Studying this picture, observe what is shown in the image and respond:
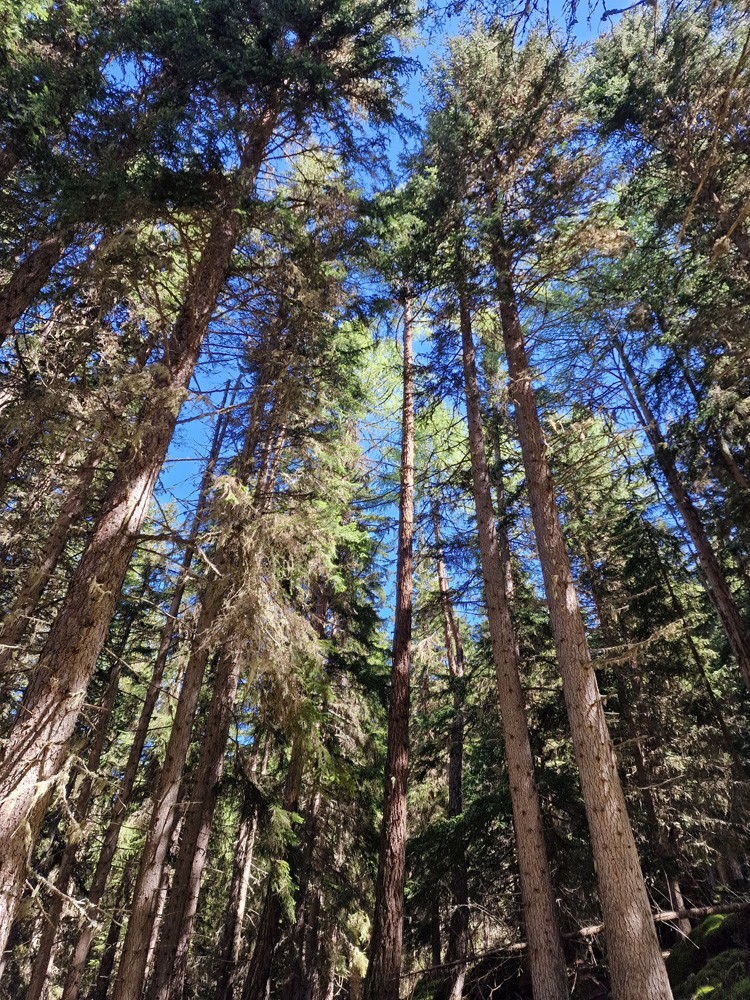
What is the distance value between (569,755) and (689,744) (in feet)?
7.84

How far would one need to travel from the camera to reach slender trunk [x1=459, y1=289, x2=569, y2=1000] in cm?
654

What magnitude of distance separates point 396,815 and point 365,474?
328 inches

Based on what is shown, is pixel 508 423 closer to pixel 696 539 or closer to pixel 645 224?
pixel 696 539

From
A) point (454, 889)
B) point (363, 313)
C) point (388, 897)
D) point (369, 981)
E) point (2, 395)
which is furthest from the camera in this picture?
point (454, 889)

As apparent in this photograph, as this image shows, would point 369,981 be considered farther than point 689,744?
No

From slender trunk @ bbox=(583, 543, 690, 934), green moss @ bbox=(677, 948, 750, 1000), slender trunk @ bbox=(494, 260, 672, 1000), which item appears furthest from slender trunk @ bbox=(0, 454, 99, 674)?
green moss @ bbox=(677, 948, 750, 1000)

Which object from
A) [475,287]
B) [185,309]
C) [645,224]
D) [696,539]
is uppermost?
[645,224]

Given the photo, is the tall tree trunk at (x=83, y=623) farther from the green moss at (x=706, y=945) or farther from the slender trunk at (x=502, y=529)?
the green moss at (x=706, y=945)

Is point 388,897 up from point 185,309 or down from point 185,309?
down

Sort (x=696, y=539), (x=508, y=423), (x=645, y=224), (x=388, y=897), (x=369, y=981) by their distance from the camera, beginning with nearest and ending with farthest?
(x=369, y=981) < (x=388, y=897) < (x=508, y=423) < (x=696, y=539) < (x=645, y=224)

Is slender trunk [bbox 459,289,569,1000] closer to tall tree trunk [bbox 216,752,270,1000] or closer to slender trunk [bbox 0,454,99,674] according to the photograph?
tall tree trunk [bbox 216,752,270,1000]

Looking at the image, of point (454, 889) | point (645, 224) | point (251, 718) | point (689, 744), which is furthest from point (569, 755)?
point (645, 224)

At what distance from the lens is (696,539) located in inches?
480

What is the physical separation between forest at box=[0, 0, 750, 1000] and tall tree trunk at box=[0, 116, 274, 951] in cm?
3
